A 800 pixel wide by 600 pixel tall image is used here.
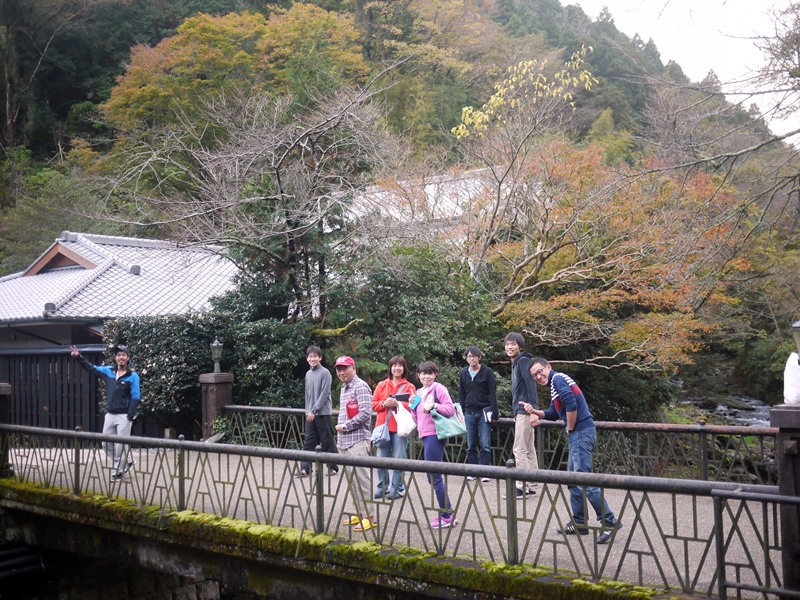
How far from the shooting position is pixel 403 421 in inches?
311

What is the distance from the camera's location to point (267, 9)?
39188mm

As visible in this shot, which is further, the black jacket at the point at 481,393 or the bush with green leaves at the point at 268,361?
the bush with green leaves at the point at 268,361

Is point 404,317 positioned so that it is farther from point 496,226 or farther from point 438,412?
point 438,412

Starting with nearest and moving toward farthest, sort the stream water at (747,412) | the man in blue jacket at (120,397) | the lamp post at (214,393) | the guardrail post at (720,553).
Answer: the guardrail post at (720,553) < the man in blue jacket at (120,397) < the lamp post at (214,393) < the stream water at (747,412)

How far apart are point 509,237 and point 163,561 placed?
41.4ft

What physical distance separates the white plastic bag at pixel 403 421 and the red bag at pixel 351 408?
0.48m

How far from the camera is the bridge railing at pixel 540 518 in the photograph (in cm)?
498

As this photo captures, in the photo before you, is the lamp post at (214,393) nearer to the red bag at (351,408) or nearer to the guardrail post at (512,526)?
the red bag at (351,408)

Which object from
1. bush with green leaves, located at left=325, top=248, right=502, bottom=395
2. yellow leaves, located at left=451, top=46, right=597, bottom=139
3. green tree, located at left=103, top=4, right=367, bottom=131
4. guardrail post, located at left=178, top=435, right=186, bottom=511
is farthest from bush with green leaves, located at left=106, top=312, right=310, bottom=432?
green tree, located at left=103, top=4, right=367, bottom=131

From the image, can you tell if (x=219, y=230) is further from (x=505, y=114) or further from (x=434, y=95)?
(x=434, y=95)

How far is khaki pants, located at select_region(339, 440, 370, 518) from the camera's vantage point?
6.61 meters

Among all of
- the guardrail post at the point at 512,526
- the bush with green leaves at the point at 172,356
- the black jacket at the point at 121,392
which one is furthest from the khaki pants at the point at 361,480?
the bush with green leaves at the point at 172,356

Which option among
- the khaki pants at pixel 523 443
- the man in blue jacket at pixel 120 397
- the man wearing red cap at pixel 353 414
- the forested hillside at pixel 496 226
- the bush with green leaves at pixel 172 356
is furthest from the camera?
the bush with green leaves at pixel 172 356

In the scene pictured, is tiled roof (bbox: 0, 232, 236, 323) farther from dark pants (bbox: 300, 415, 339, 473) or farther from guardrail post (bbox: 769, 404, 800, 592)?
guardrail post (bbox: 769, 404, 800, 592)
